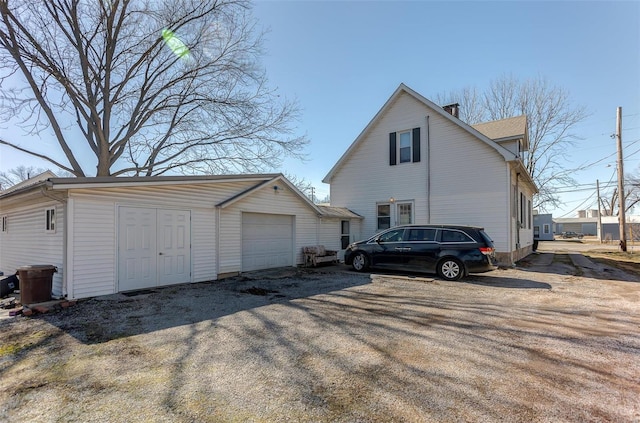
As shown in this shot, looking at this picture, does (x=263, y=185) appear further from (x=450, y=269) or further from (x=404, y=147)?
(x=404, y=147)

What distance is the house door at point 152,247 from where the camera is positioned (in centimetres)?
807

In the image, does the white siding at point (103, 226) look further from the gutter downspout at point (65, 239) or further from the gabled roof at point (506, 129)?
the gabled roof at point (506, 129)

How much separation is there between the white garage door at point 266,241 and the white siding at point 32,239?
501cm

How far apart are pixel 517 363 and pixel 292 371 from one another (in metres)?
2.60

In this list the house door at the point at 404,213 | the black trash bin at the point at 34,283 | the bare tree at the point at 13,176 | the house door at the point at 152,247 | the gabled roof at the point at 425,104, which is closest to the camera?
the black trash bin at the point at 34,283

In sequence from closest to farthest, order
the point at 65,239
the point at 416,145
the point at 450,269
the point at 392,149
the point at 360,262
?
1. the point at 65,239
2. the point at 450,269
3. the point at 360,262
4. the point at 416,145
5. the point at 392,149

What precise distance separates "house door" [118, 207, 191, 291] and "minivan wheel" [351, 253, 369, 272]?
5497 mm

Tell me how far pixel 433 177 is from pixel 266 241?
761cm

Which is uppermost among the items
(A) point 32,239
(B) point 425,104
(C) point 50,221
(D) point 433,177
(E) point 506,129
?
(B) point 425,104

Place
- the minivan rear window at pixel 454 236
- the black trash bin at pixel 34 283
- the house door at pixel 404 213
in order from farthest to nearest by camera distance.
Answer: the house door at pixel 404 213 → the minivan rear window at pixel 454 236 → the black trash bin at pixel 34 283

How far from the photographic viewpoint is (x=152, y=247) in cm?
860

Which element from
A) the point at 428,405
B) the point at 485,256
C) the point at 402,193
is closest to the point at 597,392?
the point at 428,405

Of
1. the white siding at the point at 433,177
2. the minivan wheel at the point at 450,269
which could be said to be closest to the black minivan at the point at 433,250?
the minivan wheel at the point at 450,269

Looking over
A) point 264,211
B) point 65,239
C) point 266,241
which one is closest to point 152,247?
point 65,239
